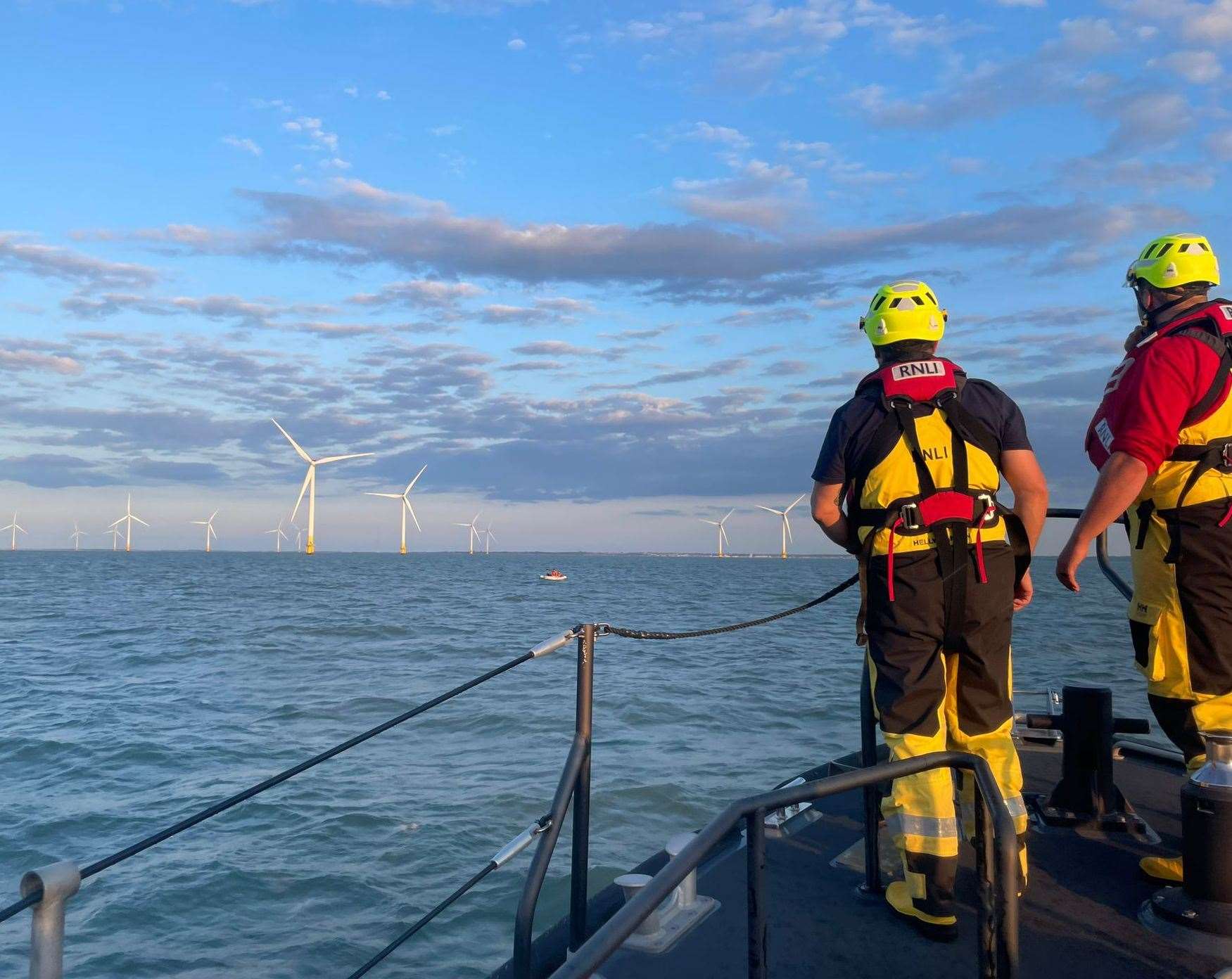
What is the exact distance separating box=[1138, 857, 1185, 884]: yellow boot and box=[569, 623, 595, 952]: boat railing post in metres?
1.94

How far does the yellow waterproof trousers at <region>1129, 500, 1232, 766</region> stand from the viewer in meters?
2.98

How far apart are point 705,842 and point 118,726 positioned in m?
14.2

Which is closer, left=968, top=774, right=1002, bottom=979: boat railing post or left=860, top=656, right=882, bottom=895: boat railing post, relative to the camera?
left=968, top=774, right=1002, bottom=979: boat railing post

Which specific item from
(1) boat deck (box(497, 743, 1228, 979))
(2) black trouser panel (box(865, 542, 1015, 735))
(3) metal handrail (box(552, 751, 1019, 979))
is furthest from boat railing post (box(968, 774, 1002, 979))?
(2) black trouser panel (box(865, 542, 1015, 735))

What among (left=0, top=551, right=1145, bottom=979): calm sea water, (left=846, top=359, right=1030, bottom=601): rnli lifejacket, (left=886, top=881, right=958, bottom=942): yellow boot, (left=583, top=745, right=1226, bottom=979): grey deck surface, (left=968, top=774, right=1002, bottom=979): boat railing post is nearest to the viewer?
(left=968, top=774, right=1002, bottom=979): boat railing post

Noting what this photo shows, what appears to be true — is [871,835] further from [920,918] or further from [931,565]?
[931,565]

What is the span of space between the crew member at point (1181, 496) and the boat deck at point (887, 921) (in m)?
0.38

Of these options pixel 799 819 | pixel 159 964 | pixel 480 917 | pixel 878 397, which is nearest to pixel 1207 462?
pixel 878 397

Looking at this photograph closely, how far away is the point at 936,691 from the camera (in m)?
2.96

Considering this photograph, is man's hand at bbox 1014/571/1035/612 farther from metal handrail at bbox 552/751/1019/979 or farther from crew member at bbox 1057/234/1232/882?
metal handrail at bbox 552/751/1019/979

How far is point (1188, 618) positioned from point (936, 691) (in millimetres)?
869

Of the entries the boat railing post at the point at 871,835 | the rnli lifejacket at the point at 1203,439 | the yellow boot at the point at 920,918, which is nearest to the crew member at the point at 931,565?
the yellow boot at the point at 920,918

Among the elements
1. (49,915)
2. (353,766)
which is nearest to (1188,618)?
(49,915)

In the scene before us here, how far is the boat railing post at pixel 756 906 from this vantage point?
6.44ft
